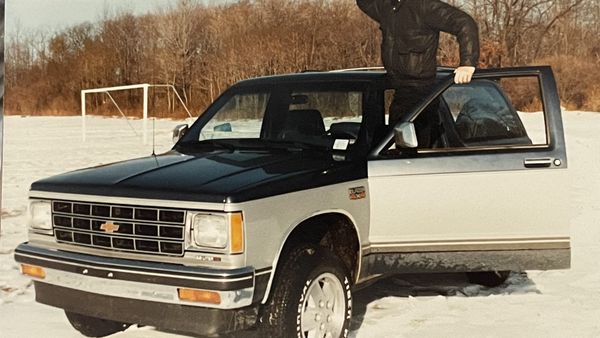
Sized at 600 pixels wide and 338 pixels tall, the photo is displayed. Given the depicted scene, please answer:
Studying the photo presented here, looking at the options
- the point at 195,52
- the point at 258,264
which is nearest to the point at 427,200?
the point at 258,264

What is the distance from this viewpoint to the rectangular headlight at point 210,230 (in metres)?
3.95

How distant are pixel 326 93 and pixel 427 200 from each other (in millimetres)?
1183

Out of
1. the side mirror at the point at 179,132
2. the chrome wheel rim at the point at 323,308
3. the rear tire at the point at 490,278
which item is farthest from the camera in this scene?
the rear tire at the point at 490,278

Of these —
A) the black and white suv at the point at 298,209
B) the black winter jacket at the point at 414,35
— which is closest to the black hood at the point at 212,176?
the black and white suv at the point at 298,209

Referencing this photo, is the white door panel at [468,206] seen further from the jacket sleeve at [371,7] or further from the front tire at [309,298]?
the jacket sleeve at [371,7]

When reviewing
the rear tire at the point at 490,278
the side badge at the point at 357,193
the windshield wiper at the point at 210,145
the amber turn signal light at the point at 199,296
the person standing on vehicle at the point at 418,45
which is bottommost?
the rear tire at the point at 490,278

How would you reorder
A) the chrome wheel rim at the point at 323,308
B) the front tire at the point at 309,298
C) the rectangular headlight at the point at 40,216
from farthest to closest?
the rectangular headlight at the point at 40,216 < the chrome wheel rim at the point at 323,308 < the front tire at the point at 309,298

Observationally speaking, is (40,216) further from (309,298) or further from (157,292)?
(309,298)

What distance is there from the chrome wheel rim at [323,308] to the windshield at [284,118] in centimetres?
96

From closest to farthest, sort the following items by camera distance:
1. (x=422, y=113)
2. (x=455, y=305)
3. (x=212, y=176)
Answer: (x=212, y=176) < (x=422, y=113) < (x=455, y=305)

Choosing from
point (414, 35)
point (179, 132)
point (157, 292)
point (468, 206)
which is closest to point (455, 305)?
point (468, 206)

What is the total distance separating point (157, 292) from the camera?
4008 millimetres

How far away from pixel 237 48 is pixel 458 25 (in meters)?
30.3

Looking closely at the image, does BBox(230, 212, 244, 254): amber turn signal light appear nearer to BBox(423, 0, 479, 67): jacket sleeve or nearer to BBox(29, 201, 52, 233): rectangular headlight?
BBox(29, 201, 52, 233): rectangular headlight
